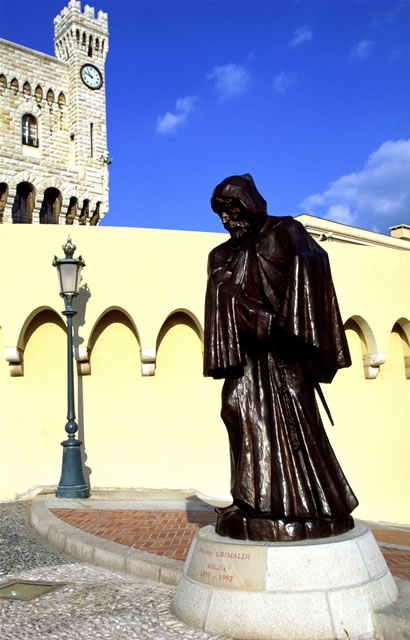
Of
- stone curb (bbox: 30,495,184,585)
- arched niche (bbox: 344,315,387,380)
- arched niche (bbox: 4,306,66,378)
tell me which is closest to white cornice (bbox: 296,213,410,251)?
arched niche (bbox: 344,315,387,380)

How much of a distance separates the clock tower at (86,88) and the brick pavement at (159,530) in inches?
1083

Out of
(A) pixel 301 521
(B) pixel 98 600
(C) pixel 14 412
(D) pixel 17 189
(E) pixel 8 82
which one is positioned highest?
(E) pixel 8 82

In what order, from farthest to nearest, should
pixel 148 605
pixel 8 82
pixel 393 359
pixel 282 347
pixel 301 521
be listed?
pixel 8 82 → pixel 393 359 → pixel 148 605 → pixel 282 347 → pixel 301 521

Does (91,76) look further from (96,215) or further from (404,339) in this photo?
(404,339)

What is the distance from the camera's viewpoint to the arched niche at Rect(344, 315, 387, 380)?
11789 millimetres

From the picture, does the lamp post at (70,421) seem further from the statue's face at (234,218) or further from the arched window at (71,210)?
the arched window at (71,210)

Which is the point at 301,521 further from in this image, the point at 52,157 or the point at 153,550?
the point at 52,157

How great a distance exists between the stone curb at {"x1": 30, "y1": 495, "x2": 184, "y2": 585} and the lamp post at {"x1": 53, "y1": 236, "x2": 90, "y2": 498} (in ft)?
4.98

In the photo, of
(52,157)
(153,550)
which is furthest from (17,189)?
(153,550)

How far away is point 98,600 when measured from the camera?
4285 millimetres

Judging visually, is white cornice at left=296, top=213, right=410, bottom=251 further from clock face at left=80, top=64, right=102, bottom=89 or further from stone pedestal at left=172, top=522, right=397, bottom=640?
stone pedestal at left=172, top=522, right=397, bottom=640

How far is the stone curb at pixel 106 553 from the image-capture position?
4746 millimetres

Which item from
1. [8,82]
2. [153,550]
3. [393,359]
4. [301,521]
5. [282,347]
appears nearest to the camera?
[301,521]

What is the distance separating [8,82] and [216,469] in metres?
25.7
